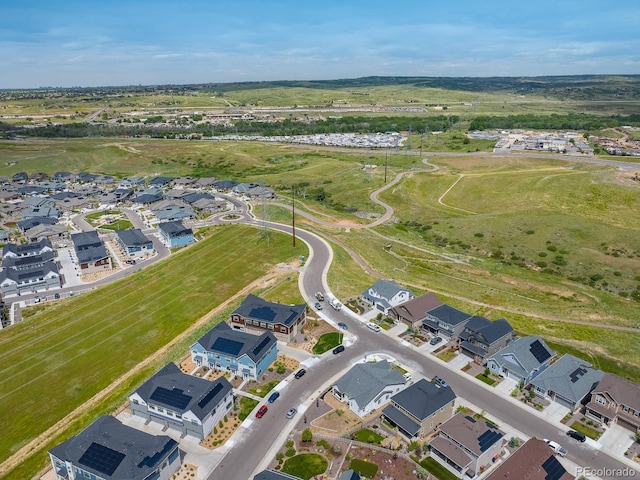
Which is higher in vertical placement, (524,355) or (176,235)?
(176,235)

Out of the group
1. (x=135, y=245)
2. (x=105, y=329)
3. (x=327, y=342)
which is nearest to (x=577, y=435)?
(x=327, y=342)

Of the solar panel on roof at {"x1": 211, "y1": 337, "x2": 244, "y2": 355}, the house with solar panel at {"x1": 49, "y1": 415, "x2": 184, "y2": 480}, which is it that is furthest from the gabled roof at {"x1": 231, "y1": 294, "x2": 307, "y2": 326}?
the house with solar panel at {"x1": 49, "y1": 415, "x2": 184, "y2": 480}

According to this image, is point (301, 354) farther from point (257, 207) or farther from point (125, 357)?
point (257, 207)

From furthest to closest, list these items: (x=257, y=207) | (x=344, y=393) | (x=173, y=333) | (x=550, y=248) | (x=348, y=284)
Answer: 1. (x=257, y=207)
2. (x=550, y=248)
3. (x=348, y=284)
4. (x=173, y=333)
5. (x=344, y=393)

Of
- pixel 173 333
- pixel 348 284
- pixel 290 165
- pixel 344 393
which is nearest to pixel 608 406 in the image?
pixel 344 393

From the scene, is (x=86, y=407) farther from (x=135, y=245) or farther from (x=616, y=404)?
(x=616, y=404)

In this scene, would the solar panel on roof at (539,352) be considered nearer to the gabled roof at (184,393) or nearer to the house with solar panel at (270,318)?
the house with solar panel at (270,318)
